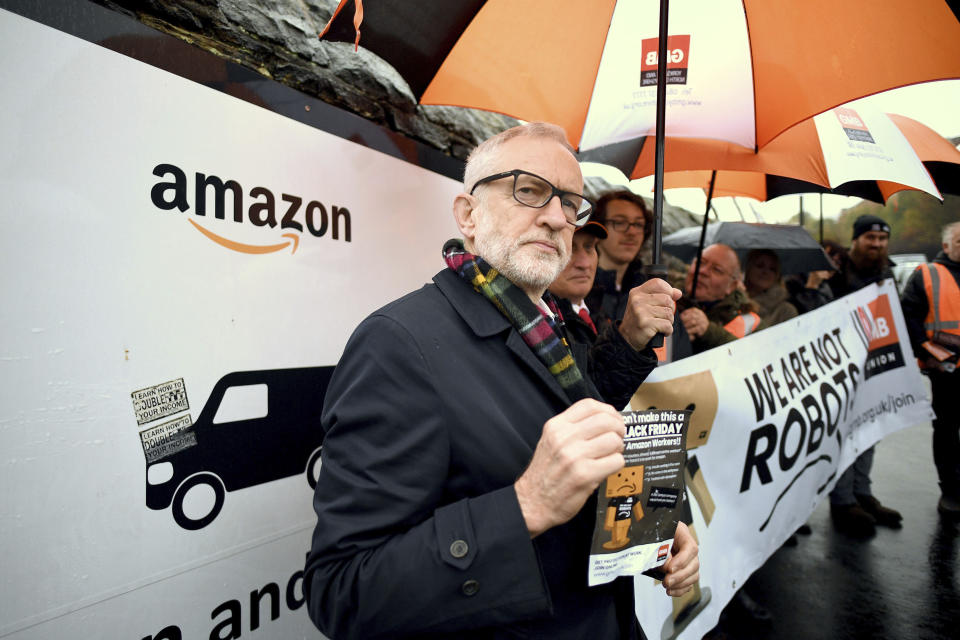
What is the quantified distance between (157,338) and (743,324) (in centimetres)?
360

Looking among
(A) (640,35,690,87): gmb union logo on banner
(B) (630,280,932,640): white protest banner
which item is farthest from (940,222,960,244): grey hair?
(A) (640,35,690,87): gmb union logo on banner

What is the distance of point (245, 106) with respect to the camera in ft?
5.47

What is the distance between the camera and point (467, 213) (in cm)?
154

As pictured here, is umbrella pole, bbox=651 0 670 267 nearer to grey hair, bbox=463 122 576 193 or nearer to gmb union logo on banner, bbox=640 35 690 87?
gmb union logo on banner, bbox=640 35 690 87

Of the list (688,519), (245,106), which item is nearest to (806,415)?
(688,519)

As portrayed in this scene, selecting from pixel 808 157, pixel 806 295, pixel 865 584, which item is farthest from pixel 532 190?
pixel 806 295

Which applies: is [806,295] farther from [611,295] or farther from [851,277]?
[611,295]

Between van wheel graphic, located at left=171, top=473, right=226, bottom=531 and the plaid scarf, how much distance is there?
1016 millimetres

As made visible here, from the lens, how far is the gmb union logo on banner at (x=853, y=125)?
3.06m

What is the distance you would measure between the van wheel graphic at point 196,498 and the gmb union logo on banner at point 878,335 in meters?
3.88

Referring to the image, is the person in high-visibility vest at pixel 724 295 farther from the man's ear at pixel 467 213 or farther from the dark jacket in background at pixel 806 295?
the man's ear at pixel 467 213

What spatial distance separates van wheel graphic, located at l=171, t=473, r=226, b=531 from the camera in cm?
148

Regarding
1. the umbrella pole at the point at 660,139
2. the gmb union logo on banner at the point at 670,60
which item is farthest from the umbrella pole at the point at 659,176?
the gmb union logo on banner at the point at 670,60

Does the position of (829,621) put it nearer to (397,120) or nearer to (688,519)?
(688,519)
